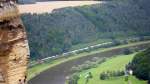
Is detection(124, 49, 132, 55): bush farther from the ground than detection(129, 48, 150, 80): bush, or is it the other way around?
detection(129, 48, 150, 80): bush

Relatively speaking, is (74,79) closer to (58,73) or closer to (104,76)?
(104,76)

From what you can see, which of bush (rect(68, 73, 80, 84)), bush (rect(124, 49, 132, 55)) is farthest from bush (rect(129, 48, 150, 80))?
bush (rect(124, 49, 132, 55))

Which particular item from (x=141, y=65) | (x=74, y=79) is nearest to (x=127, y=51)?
(x=141, y=65)

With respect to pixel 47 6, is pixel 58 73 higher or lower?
lower

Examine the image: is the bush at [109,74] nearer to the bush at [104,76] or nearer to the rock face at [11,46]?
the bush at [104,76]

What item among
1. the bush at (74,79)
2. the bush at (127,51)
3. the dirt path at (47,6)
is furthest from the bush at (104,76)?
the dirt path at (47,6)

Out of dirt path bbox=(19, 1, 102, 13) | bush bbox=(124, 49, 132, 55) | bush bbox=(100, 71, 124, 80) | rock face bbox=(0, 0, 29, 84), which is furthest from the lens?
dirt path bbox=(19, 1, 102, 13)

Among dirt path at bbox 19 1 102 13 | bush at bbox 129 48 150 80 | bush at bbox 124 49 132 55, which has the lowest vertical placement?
bush at bbox 124 49 132 55

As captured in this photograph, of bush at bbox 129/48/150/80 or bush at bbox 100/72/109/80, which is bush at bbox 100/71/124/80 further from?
bush at bbox 129/48/150/80
